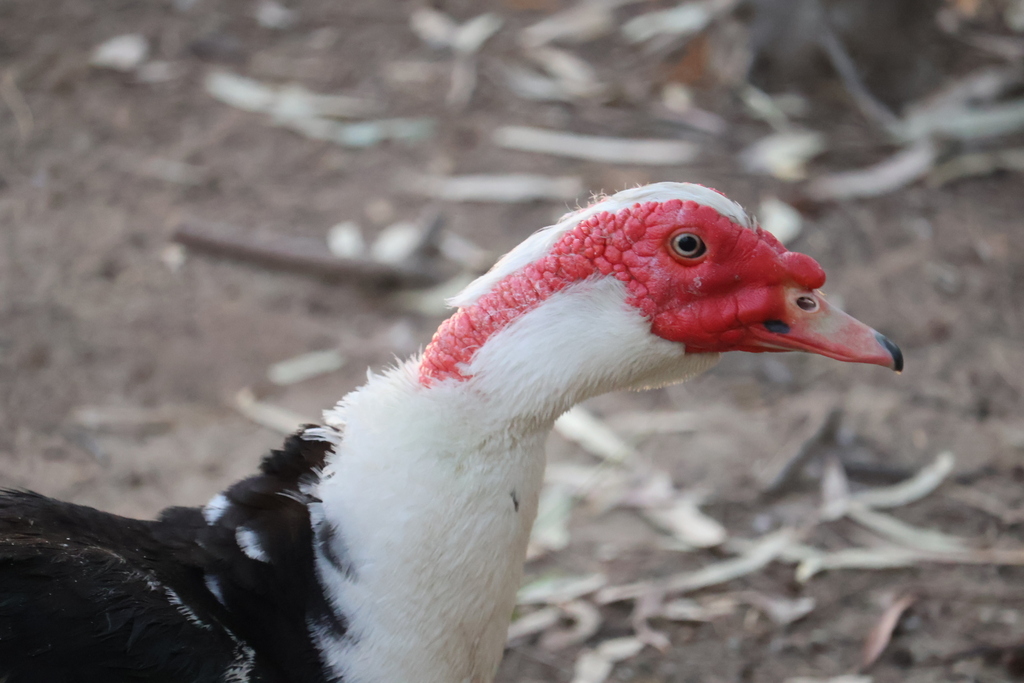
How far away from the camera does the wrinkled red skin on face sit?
7.13 ft

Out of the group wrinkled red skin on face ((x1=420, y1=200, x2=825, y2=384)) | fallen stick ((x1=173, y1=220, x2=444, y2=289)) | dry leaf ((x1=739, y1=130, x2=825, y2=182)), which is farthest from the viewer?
dry leaf ((x1=739, y1=130, x2=825, y2=182))

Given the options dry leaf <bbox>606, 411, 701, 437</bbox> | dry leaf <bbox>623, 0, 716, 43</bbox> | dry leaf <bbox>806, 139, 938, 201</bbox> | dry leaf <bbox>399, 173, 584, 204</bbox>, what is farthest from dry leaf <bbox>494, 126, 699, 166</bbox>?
dry leaf <bbox>606, 411, 701, 437</bbox>

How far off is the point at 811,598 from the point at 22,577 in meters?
2.81

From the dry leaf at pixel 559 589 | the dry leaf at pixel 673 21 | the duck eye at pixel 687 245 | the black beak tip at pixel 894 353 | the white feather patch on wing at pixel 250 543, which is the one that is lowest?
the dry leaf at pixel 559 589

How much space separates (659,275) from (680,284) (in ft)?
0.18

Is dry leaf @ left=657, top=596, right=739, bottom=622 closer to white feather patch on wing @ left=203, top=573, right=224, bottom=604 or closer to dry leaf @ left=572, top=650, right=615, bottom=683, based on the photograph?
dry leaf @ left=572, top=650, right=615, bottom=683

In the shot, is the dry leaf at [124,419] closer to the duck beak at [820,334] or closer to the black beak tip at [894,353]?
the duck beak at [820,334]

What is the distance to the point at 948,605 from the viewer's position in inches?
141

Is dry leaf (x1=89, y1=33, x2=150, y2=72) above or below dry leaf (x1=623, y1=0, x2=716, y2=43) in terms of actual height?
below

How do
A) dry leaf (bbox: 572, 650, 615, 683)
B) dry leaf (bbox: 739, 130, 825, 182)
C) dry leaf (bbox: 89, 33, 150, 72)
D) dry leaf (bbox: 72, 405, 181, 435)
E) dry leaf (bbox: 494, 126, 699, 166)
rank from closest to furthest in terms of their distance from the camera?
1. dry leaf (bbox: 572, 650, 615, 683)
2. dry leaf (bbox: 72, 405, 181, 435)
3. dry leaf (bbox: 739, 130, 825, 182)
4. dry leaf (bbox: 494, 126, 699, 166)
5. dry leaf (bbox: 89, 33, 150, 72)

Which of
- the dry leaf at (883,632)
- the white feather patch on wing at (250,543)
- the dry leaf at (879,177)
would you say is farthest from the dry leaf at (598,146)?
the white feather patch on wing at (250,543)

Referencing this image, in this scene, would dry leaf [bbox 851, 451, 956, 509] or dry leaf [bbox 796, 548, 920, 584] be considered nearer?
dry leaf [bbox 796, 548, 920, 584]

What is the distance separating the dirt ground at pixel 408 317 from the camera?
3.70 metres

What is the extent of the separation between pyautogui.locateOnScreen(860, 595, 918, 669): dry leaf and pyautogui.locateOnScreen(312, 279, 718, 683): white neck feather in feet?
5.88
